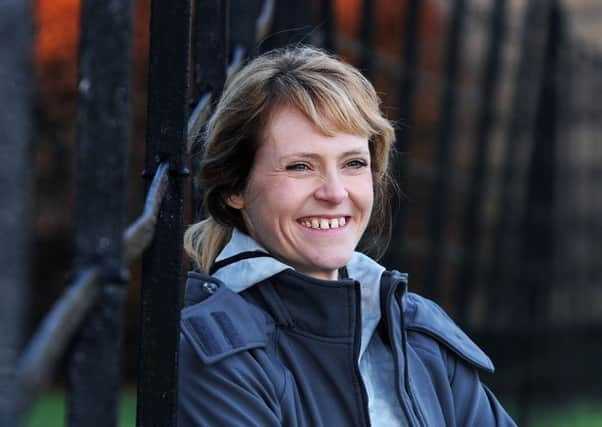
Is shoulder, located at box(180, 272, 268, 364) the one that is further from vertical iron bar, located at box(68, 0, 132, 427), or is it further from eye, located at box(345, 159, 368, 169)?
vertical iron bar, located at box(68, 0, 132, 427)

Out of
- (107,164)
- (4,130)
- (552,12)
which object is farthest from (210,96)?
(552,12)

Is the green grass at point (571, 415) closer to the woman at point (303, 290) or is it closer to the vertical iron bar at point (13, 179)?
the woman at point (303, 290)

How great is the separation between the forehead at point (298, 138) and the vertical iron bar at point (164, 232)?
1.02 ft

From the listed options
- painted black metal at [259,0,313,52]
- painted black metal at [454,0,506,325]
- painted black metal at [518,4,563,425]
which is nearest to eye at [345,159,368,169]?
painted black metal at [259,0,313,52]

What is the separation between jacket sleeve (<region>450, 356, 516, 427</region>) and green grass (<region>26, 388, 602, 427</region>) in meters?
6.01

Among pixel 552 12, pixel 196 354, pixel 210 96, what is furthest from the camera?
pixel 552 12

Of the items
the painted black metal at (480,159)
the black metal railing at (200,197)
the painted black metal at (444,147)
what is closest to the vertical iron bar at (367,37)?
the black metal railing at (200,197)

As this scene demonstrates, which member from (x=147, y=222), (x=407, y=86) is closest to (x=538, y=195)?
(x=407, y=86)

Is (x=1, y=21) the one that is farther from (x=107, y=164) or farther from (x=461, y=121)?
(x=461, y=121)

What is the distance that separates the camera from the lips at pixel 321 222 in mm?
2045

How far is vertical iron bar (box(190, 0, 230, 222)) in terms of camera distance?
2410mm

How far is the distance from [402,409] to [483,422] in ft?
0.76

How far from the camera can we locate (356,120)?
6.77ft

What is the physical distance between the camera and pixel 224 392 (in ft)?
6.05
